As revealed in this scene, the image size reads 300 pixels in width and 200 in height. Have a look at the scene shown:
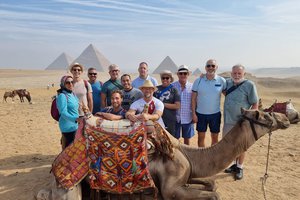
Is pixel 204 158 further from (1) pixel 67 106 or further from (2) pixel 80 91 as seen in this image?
(2) pixel 80 91

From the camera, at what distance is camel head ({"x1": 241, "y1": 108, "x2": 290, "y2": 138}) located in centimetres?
399

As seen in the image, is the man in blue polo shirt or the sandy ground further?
the man in blue polo shirt

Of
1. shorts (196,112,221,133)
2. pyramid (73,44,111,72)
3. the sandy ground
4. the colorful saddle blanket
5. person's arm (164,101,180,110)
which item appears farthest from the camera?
pyramid (73,44,111,72)

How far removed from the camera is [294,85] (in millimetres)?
45531

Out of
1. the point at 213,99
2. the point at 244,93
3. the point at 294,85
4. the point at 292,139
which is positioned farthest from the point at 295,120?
the point at 294,85

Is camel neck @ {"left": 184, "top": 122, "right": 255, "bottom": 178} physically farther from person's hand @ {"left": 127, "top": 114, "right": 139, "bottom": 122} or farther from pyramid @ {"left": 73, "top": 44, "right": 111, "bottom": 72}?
pyramid @ {"left": 73, "top": 44, "right": 111, "bottom": 72}

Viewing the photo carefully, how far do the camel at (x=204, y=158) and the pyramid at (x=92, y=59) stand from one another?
182249 mm

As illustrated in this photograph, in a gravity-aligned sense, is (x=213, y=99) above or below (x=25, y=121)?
above

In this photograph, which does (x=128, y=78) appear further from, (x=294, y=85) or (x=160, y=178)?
(x=294, y=85)

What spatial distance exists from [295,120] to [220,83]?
1.63 meters

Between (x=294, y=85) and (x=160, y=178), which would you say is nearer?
(x=160, y=178)

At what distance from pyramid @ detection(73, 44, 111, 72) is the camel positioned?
182 m

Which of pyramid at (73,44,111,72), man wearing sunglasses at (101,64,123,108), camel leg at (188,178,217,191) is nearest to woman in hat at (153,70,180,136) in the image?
man wearing sunglasses at (101,64,123,108)

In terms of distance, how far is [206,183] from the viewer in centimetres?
458
